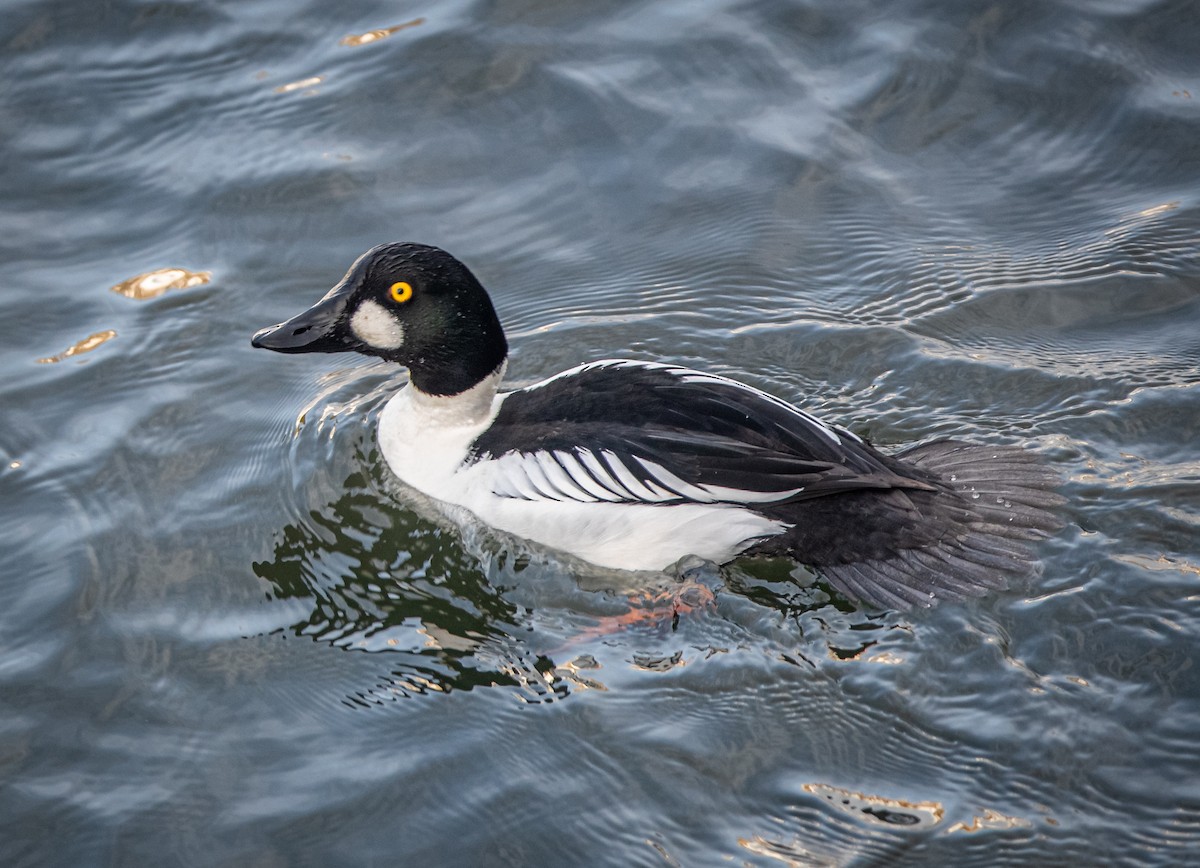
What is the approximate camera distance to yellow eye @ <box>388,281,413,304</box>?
220 inches

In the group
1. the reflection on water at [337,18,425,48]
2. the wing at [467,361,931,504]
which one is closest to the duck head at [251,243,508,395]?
the wing at [467,361,931,504]

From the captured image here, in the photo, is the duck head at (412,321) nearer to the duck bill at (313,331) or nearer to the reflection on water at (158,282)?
the duck bill at (313,331)

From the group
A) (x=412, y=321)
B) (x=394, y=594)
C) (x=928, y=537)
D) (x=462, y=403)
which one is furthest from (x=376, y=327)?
(x=928, y=537)

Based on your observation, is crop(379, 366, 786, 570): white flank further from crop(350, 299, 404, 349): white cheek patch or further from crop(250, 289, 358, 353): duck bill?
→ crop(250, 289, 358, 353): duck bill

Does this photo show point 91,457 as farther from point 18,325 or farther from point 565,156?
point 565,156

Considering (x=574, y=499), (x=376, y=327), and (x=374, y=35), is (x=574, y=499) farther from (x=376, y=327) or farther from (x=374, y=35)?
(x=374, y=35)

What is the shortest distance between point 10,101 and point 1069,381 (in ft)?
22.2

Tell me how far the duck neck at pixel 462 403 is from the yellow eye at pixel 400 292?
18.3 inches

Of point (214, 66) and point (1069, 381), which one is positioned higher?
point (214, 66)

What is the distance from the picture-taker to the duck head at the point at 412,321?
5.61 m

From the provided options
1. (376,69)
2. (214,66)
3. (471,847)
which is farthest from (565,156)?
(471,847)

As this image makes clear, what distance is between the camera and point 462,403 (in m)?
5.89

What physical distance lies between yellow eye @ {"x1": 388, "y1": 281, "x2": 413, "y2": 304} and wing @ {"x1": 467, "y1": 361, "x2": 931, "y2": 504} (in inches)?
30.2

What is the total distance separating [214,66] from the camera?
8.63 metres
